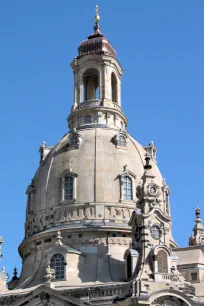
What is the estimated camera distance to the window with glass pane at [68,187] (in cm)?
7700

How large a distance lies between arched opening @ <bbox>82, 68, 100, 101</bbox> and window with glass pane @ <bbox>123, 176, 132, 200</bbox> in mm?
13164

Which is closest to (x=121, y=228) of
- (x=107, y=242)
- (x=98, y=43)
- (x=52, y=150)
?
(x=107, y=242)

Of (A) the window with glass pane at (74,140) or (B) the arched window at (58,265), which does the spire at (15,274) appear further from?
(A) the window with glass pane at (74,140)

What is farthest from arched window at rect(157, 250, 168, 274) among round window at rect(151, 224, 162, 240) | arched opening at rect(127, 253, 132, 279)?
arched opening at rect(127, 253, 132, 279)

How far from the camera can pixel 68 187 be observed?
7738cm

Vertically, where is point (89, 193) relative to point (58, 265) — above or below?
above

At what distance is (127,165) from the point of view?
78250 mm

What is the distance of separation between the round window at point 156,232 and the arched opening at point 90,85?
71.2 ft

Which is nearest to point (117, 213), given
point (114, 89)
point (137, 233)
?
point (137, 233)

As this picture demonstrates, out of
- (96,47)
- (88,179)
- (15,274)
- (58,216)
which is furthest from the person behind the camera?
(96,47)

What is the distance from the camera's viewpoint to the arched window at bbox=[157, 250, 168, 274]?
222 ft

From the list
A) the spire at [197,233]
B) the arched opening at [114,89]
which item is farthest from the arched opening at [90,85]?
the spire at [197,233]

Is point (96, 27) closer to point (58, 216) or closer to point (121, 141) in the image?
point (121, 141)

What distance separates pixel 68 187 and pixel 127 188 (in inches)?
221
